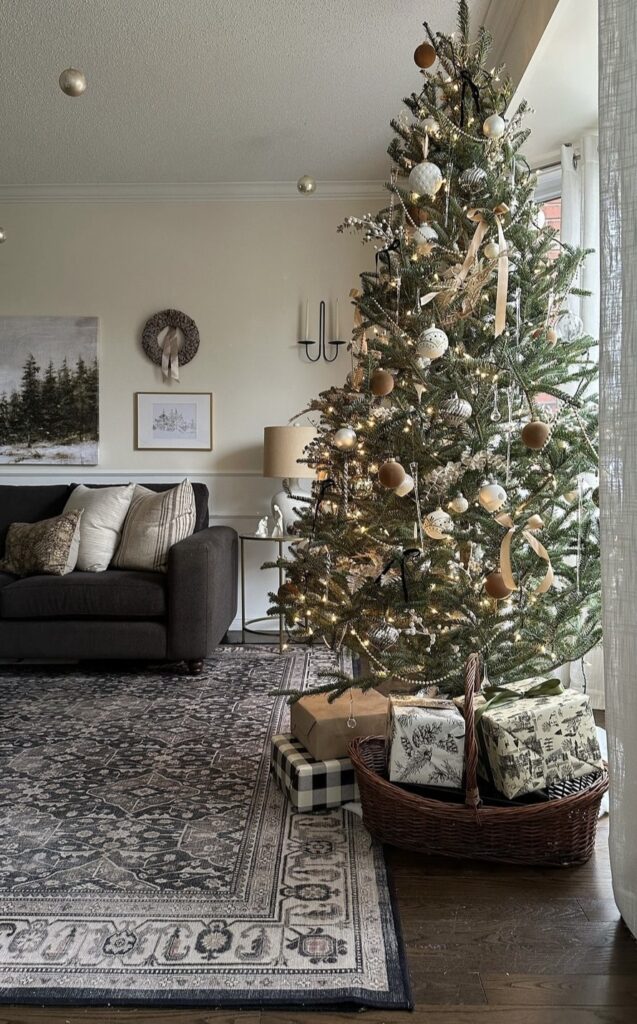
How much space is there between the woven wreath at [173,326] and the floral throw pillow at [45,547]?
1.27 m

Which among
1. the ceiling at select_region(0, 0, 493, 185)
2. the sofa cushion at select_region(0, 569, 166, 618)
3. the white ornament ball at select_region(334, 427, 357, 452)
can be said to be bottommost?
the sofa cushion at select_region(0, 569, 166, 618)

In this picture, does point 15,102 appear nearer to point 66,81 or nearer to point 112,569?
point 66,81

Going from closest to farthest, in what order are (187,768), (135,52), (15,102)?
(187,768) < (135,52) < (15,102)

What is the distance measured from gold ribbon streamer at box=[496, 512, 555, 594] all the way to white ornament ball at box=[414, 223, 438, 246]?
2.83 feet

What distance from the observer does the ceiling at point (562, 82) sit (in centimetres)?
255

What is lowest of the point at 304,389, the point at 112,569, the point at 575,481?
the point at 112,569

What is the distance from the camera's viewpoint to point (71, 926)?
5.40ft

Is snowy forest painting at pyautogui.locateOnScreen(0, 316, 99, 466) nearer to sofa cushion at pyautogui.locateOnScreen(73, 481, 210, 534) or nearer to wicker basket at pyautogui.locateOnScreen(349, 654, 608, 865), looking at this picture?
sofa cushion at pyautogui.locateOnScreen(73, 481, 210, 534)

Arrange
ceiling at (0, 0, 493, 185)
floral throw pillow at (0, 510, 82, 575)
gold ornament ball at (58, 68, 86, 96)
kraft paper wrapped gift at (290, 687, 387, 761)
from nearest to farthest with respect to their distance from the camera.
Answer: kraft paper wrapped gift at (290, 687, 387, 761) → gold ornament ball at (58, 68, 86, 96) → ceiling at (0, 0, 493, 185) → floral throw pillow at (0, 510, 82, 575)

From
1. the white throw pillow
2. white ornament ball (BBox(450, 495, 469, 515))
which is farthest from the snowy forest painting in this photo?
white ornament ball (BBox(450, 495, 469, 515))

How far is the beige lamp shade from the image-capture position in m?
4.34

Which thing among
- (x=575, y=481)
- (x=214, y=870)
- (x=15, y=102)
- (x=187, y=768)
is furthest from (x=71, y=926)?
(x=15, y=102)

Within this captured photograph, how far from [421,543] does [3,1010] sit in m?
1.46

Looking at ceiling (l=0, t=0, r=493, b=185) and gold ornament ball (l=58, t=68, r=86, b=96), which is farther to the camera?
ceiling (l=0, t=0, r=493, b=185)
